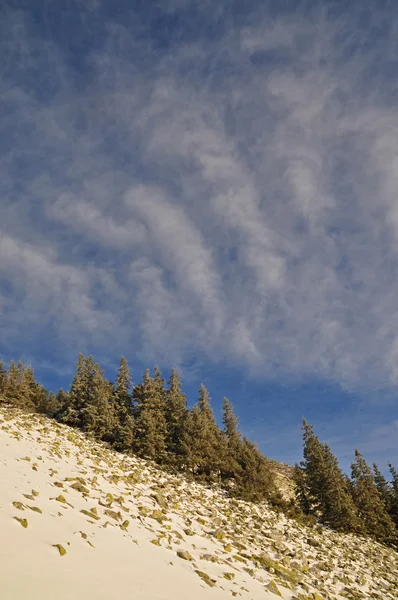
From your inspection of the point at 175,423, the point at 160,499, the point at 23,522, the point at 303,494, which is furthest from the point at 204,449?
the point at 23,522

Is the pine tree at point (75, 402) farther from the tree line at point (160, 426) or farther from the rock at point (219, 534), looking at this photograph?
the rock at point (219, 534)

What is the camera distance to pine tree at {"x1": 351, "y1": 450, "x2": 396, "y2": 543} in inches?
1272

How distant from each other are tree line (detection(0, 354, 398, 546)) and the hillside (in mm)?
3608

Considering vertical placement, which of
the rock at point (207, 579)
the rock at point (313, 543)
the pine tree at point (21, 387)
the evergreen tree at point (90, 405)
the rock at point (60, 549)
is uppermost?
the pine tree at point (21, 387)

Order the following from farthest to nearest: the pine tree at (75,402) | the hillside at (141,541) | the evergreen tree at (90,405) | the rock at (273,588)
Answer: the pine tree at (75,402) < the evergreen tree at (90,405) < the rock at (273,588) < the hillside at (141,541)

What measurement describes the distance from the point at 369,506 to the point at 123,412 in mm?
29246

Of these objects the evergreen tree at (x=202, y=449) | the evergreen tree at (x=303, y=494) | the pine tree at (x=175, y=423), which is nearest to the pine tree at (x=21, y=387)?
the pine tree at (x=175, y=423)

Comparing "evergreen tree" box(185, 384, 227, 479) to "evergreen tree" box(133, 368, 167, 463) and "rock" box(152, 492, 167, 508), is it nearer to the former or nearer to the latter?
"evergreen tree" box(133, 368, 167, 463)

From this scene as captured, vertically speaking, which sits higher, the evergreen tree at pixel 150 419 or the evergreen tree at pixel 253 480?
the evergreen tree at pixel 150 419

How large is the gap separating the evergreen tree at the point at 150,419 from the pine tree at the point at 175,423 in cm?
61

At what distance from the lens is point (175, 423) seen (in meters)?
37.0

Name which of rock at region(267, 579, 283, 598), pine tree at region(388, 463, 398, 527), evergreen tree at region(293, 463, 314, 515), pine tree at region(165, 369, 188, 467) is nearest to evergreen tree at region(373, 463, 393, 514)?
pine tree at region(388, 463, 398, 527)

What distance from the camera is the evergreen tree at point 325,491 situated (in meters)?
29.9

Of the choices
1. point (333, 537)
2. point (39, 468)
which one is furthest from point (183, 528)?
point (333, 537)
